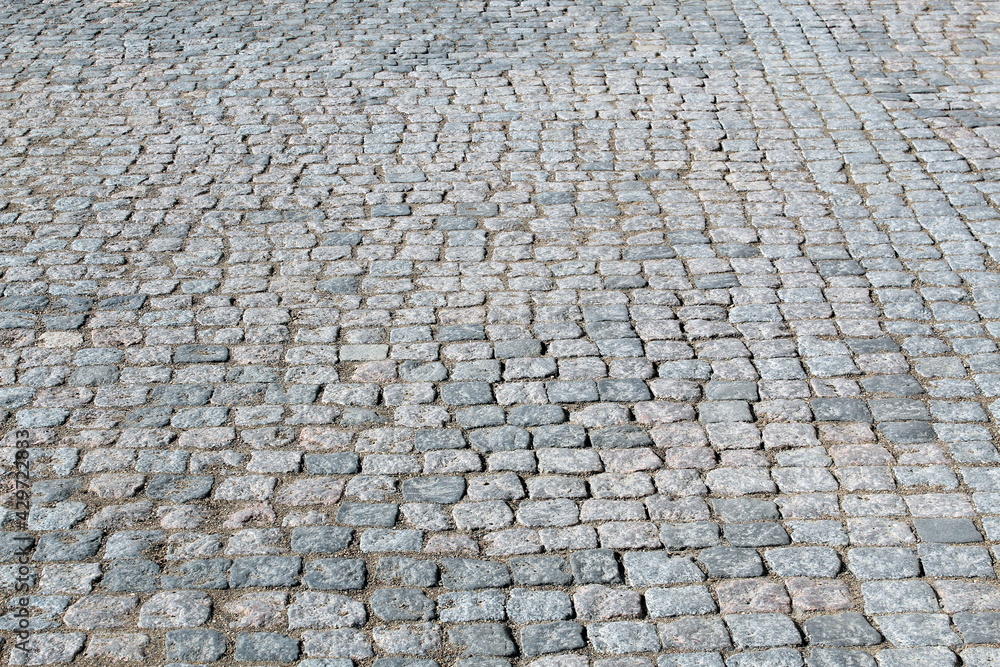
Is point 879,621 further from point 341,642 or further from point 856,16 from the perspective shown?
point 856,16

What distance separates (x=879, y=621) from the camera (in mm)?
4012

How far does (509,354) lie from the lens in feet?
18.9

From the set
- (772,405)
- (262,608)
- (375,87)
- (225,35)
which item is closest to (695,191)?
(772,405)

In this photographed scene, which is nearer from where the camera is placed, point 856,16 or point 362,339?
point 362,339

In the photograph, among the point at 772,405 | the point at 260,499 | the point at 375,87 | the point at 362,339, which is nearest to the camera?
the point at 260,499

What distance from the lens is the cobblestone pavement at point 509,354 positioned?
13.5 ft

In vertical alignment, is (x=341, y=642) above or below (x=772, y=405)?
above

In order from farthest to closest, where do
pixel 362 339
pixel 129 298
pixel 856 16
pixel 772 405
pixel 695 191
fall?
pixel 856 16
pixel 695 191
pixel 129 298
pixel 362 339
pixel 772 405

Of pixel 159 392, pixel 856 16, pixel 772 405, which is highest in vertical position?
pixel 159 392

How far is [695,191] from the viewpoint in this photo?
7.52m

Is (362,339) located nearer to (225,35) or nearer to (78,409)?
(78,409)

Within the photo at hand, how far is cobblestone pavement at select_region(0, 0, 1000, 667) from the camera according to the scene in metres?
4.13

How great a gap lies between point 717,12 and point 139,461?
820cm

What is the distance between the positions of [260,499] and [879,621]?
8.33 feet
